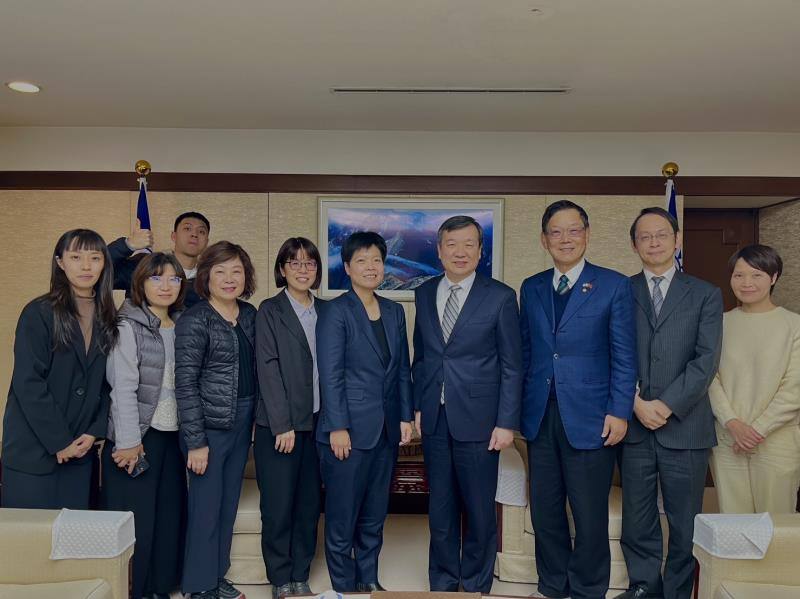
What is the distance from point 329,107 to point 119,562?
290 centimetres

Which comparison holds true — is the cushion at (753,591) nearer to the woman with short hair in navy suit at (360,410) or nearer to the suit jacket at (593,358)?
the suit jacket at (593,358)

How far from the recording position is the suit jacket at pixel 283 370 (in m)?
2.81

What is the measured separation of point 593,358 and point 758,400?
817 mm

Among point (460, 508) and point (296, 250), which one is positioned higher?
point (296, 250)

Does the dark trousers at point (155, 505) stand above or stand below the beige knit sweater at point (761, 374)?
below

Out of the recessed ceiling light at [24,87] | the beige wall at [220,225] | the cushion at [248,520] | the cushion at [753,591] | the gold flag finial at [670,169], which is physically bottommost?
the cushion at [248,520]

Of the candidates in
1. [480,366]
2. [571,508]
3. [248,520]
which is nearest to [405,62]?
[480,366]

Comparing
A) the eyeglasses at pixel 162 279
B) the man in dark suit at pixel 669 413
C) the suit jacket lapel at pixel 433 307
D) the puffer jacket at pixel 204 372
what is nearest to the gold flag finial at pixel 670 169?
the man in dark suit at pixel 669 413

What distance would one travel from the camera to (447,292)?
2.93 m

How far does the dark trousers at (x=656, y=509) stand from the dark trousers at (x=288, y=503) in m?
1.44

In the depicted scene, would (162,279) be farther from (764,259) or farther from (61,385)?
(764,259)

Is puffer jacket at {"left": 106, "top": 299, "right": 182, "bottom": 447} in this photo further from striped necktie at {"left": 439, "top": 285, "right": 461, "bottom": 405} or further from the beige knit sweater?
the beige knit sweater

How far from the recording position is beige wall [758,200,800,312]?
485cm

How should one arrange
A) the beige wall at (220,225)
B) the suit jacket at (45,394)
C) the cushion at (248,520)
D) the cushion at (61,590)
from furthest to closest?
1. the beige wall at (220,225)
2. the cushion at (248,520)
3. the suit jacket at (45,394)
4. the cushion at (61,590)
